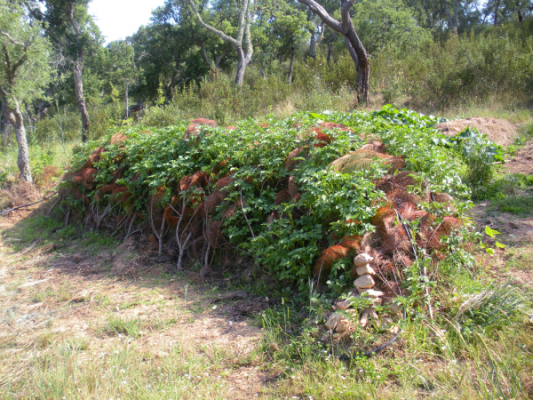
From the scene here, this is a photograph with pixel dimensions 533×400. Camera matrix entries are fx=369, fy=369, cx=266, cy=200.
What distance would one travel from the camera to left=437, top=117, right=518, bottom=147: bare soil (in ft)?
20.7

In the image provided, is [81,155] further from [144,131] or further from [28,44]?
[28,44]

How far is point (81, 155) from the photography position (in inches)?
288

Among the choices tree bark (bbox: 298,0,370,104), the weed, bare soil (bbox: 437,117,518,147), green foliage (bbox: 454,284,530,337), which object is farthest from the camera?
tree bark (bbox: 298,0,370,104)

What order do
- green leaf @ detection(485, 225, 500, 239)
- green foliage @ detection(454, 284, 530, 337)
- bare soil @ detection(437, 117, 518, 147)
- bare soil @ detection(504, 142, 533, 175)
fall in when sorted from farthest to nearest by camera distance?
1. bare soil @ detection(437, 117, 518, 147)
2. bare soil @ detection(504, 142, 533, 175)
3. green leaf @ detection(485, 225, 500, 239)
4. green foliage @ detection(454, 284, 530, 337)

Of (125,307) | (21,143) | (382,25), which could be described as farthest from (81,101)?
(382,25)

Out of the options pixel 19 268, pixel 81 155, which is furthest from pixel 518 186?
pixel 81 155

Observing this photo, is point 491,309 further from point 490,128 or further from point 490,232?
point 490,128

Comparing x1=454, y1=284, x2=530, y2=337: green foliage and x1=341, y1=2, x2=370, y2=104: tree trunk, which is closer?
x1=454, y1=284, x2=530, y2=337: green foliage

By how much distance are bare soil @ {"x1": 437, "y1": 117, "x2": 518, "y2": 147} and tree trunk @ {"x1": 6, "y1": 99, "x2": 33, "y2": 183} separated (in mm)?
9249

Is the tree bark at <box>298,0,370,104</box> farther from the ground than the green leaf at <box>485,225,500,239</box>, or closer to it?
farther from the ground

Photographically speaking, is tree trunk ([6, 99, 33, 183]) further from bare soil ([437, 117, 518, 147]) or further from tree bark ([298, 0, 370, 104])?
bare soil ([437, 117, 518, 147])

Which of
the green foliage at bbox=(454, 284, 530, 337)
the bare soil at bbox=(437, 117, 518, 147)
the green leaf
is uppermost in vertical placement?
the bare soil at bbox=(437, 117, 518, 147)

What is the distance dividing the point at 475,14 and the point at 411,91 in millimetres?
33378

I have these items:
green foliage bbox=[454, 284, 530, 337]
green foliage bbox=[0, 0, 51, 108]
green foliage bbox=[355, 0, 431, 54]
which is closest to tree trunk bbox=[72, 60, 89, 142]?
green foliage bbox=[0, 0, 51, 108]
